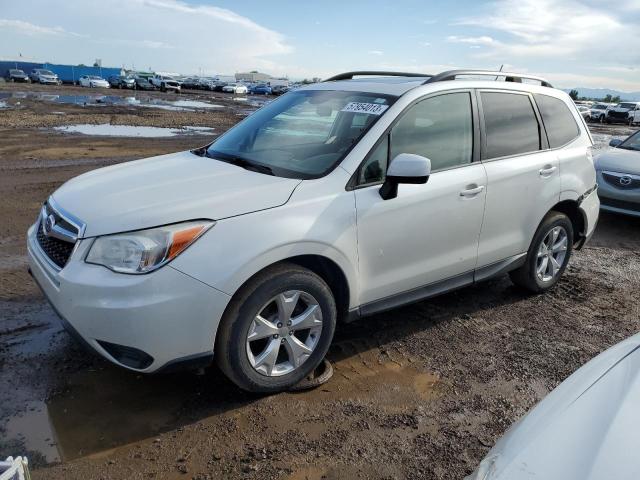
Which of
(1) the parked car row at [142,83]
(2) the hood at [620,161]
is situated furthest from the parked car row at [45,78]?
(2) the hood at [620,161]

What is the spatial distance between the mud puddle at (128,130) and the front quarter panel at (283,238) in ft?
Result: 45.7

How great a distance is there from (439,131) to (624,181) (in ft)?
16.3

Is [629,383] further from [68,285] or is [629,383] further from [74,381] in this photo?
[74,381]

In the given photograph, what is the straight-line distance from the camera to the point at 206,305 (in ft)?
9.00

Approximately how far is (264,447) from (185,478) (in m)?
0.43

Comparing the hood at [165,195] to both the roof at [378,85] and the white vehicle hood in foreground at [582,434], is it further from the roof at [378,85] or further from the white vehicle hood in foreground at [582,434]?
the white vehicle hood in foreground at [582,434]

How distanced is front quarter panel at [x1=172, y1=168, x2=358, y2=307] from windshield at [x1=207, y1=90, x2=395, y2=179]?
0.72ft

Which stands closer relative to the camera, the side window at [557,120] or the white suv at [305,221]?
the white suv at [305,221]

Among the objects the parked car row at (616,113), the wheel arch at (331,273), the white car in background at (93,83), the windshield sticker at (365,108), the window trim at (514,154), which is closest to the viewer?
the wheel arch at (331,273)

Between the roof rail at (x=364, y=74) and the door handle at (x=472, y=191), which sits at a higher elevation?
the roof rail at (x=364, y=74)

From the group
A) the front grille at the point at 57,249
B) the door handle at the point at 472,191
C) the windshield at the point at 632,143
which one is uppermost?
the windshield at the point at 632,143

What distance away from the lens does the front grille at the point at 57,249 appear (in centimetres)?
292

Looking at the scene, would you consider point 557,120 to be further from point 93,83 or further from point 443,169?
point 93,83

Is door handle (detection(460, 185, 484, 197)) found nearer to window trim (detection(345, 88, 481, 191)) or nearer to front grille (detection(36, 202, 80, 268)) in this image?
window trim (detection(345, 88, 481, 191))
